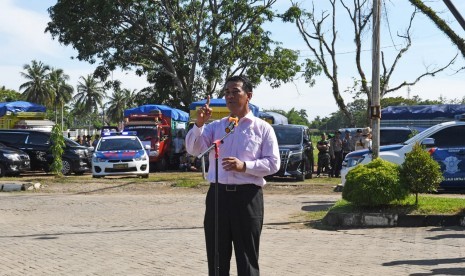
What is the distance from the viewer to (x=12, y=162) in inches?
941

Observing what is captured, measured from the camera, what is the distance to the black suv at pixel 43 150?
1016 inches

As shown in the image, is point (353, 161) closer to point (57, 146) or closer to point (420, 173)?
point (420, 173)

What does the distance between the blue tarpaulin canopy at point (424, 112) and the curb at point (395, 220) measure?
1804 cm

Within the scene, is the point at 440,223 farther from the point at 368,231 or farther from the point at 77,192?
the point at 77,192

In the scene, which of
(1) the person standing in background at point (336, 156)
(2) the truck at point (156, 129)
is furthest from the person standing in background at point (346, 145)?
(2) the truck at point (156, 129)

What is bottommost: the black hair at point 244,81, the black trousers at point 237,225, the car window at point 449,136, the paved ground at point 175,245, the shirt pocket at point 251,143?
the paved ground at point 175,245

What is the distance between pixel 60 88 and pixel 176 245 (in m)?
97.1

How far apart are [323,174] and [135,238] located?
16.8 meters

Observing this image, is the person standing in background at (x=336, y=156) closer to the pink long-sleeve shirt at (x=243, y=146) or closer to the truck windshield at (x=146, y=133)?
the truck windshield at (x=146, y=133)

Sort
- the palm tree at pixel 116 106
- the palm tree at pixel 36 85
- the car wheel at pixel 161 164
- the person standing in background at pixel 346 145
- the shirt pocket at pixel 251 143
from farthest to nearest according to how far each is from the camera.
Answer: the palm tree at pixel 116 106
the palm tree at pixel 36 85
the car wheel at pixel 161 164
the person standing in background at pixel 346 145
the shirt pocket at pixel 251 143

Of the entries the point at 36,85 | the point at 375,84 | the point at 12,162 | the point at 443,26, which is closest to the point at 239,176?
the point at 375,84

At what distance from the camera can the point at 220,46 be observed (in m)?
38.5

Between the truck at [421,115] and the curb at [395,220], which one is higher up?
the truck at [421,115]

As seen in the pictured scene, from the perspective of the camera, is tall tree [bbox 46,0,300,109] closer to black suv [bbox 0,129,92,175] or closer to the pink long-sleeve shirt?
black suv [bbox 0,129,92,175]
